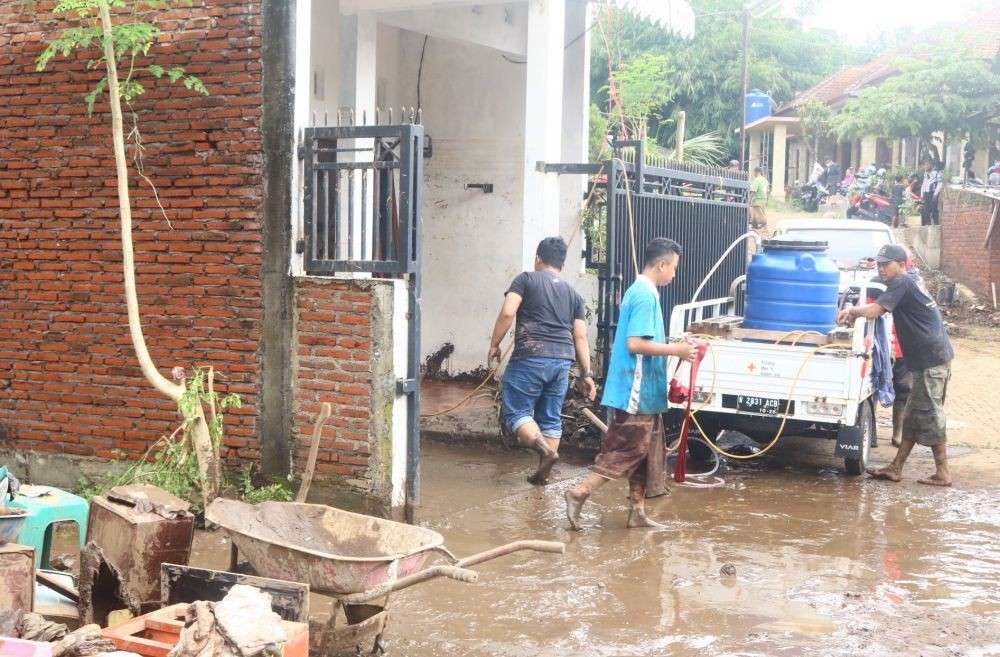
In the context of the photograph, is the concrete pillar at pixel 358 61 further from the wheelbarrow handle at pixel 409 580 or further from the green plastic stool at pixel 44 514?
the wheelbarrow handle at pixel 409 580

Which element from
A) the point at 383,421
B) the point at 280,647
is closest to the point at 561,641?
the point at 280,647

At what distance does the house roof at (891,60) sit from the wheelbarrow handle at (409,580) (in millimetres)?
24465

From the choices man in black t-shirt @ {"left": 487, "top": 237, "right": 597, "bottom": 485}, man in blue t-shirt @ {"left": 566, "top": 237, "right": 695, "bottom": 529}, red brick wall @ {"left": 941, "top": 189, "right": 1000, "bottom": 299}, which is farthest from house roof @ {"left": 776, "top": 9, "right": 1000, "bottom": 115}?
man in blue t-shirt @ {"left": 566, "top": 237, "right": 695, "bottom": 529}

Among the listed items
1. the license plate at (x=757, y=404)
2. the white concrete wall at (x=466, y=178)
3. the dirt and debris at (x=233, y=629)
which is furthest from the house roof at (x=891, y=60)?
the dirt and debris at (x=233, y=629)

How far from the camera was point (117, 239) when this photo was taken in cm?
762

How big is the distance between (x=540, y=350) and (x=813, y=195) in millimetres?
25429

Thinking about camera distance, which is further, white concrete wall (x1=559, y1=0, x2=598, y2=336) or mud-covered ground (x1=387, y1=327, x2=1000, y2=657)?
white concrete wall (x1=559, y1=0, x2=598, y2=336)

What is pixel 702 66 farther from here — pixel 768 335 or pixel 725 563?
pixel 725 563

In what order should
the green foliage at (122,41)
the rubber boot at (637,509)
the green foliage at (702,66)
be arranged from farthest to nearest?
the green foliage at (702,66) → the rubber boot at (637,509) → the green foliage at (122,41)

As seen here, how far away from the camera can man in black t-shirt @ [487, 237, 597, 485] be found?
27.1 feet

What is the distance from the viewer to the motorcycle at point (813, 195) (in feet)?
104

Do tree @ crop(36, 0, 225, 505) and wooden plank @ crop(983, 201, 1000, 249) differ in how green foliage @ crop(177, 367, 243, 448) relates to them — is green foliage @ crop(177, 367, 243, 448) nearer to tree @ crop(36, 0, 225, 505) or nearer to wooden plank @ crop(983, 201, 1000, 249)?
tree @ crop(36, 0, 225, 505)

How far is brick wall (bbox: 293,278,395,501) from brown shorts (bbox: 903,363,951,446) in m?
4.29

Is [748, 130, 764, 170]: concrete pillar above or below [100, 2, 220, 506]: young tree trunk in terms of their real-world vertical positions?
above
